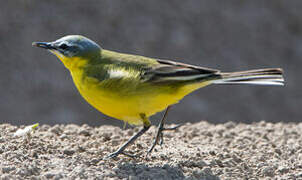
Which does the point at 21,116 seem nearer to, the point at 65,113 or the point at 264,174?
the point at 65,113

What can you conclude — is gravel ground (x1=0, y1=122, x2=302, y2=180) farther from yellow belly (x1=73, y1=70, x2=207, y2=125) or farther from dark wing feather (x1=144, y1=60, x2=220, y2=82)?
dark wing feather (x1=144, y1=60, x2=220, y2=82)

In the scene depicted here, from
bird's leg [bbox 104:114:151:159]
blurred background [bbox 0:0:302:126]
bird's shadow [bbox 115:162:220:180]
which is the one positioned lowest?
bird's shadow [bbox 115:162:220:180]

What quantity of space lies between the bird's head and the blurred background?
6.22 m

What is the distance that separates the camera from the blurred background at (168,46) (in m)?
→ 12.2

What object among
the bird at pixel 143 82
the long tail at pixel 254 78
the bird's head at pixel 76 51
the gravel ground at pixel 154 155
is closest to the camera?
the gravel ground at pixel 154 155

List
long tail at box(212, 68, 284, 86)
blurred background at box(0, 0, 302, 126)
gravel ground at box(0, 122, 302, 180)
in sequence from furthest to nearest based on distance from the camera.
→ blurred background at box(0, 0, 302, 126)
long tail at box(212, 68, 284, 86)
gravel ground at box(0, 122, 302, 180)

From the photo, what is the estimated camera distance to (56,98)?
1227 centimetres

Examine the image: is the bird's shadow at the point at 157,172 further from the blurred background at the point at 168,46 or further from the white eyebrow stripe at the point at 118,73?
the blurred background at the point at 168,46

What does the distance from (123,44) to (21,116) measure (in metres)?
3.46

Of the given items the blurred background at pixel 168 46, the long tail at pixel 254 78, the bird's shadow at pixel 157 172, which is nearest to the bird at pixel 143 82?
the long tail at pixel 254 78

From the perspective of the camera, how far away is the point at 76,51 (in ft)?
18.1

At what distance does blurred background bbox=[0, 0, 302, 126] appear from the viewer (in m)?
12.2

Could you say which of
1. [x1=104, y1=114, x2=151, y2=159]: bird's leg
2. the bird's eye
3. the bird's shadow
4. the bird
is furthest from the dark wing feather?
the bird's eye

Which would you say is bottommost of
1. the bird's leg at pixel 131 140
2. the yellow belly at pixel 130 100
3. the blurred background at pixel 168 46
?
the bird's leg at pixel 131 140
